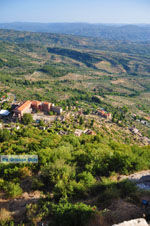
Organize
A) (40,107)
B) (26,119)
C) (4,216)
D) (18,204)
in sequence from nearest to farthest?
(4,216) < (18,204) < (26,119) < (40,107)

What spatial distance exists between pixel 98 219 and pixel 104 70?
6896 inches

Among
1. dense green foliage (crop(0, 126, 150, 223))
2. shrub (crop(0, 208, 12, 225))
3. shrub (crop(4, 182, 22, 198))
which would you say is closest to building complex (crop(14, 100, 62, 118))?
dense green foliage (crop(0, 126, 150, 223))

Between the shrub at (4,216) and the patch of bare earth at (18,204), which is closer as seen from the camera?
the shrub at (4,216)

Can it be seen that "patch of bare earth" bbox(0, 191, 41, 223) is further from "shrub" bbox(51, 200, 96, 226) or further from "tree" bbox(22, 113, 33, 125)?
"tree" bbox(22, 113, 33, 125)

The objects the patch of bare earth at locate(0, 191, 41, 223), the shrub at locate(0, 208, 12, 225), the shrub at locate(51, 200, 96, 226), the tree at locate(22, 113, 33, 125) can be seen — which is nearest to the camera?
the shrub at locate(51, 200, 96, 226)

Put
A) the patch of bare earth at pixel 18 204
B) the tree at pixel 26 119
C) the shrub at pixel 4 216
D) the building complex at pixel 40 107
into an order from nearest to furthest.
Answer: the shrub at pixel 4 216 < the patch of bare earth at pixel 18 204 < the tree at pixel 26 119 < the building complex at pixel 40 107

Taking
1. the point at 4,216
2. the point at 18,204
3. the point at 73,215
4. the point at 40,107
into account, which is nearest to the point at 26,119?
the point at 40,107

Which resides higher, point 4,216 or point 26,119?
point 4,216

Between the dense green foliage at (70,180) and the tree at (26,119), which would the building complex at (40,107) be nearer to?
the tree at (26,119)

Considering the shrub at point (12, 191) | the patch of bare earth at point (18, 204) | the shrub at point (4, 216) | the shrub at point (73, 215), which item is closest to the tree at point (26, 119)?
the shrub at point (12, 191)

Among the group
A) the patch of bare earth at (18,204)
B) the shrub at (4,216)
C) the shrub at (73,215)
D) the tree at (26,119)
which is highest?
the shrub at (73,215)

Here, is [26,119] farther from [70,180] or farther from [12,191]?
[70,180]

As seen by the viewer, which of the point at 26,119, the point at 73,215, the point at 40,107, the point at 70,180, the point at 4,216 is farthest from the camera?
the point at 40,107

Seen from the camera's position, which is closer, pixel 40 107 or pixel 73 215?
pixel 73 215
